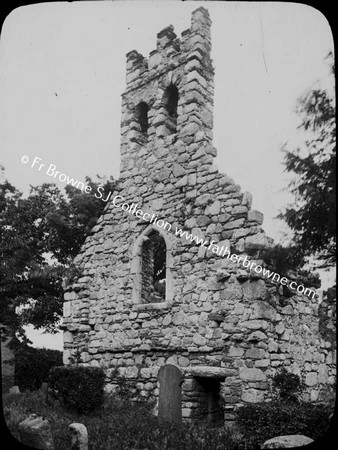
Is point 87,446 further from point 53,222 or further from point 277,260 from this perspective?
point 53,222

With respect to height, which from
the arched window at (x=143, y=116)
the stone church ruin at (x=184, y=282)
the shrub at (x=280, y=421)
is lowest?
the shrub at (x=280, y=421)

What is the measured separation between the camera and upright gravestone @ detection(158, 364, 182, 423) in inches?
374

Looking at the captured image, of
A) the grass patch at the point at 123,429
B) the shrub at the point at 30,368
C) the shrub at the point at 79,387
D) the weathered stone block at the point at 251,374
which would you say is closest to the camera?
the grass patch at the point at 123,429

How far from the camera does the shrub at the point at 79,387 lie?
10258mm

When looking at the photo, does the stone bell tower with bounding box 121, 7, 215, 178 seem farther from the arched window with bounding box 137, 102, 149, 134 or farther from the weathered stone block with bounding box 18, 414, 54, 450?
the weathered stone block with bounding box 18, 414, 54, 450

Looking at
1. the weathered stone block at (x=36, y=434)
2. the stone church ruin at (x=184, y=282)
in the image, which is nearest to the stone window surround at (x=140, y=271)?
the stone church ruin at (x=184, y=282)

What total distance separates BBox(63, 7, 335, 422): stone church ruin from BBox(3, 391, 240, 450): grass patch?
0.73 metres

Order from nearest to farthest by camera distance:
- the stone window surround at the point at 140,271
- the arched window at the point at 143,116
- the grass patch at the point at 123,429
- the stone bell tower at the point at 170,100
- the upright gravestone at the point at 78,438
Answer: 1. the upright gravestone at the point at 78,438
2. the grass patch at the point at 123,429
3. the stone window surround at the point at 140,271
4. the stone bell tower at the point at 170,100
5. the arched window at the point at 143,116

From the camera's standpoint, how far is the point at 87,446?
7.56 m

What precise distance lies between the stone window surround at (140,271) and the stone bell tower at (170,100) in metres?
1.78

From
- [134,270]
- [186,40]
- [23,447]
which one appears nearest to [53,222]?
[134,270]

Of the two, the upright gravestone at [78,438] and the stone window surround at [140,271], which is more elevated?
the stone window surround at [140,271]

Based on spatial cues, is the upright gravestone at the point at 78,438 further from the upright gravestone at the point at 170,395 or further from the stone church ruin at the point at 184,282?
the stone church ruin at the point at 184,282

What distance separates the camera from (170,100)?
13328 mm
